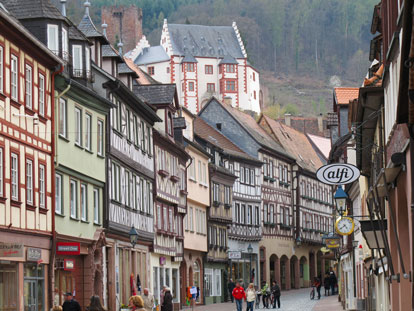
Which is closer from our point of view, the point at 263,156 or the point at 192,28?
the point at 263,156

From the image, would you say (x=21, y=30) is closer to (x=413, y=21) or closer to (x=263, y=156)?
(x=413, y=21)

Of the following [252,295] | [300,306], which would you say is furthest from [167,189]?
[300,306]

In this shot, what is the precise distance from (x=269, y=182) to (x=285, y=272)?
729 centimetres

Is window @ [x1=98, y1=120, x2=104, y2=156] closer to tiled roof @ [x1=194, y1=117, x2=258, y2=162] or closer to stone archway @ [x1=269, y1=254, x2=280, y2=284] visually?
tiled roof @ [x1=194, y1=117, x2=258, y2=162]

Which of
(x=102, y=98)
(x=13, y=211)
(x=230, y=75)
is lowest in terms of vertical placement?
(x=13, y=211)

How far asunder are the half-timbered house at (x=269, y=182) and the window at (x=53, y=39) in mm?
40185

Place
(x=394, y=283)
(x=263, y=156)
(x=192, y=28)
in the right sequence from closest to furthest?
(x=394, y=283)
(x=263, y=156)
(x=192, y=28)

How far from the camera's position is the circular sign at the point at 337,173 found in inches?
853

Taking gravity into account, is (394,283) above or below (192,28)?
below

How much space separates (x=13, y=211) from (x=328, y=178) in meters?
8.89

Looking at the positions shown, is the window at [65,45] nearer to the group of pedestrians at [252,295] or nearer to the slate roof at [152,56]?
the group of pedestrians at [252,295]

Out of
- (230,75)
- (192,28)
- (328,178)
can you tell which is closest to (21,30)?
(328,178)

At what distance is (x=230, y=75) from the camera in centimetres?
15962

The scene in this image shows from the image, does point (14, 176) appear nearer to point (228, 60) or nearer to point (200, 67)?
point (200, 67)
